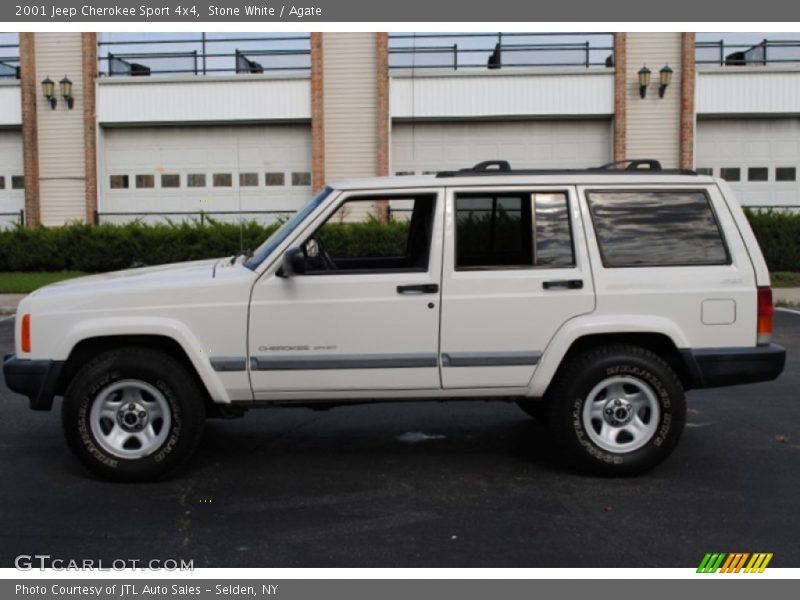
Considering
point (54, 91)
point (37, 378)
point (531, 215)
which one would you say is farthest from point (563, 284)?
point (54, 91)

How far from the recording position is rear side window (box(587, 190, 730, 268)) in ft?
19.3

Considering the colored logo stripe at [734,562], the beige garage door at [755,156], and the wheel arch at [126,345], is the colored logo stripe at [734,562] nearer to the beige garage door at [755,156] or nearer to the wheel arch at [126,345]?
the wheel arch at [126,345]

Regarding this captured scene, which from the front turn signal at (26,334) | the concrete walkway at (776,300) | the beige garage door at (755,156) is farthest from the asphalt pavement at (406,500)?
the beige garage door at (755,156)

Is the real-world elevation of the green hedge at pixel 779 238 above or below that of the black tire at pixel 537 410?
above

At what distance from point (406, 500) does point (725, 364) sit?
221 centimetres

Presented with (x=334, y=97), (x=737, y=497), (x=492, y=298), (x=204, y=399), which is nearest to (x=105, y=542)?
(x=204, y=399)

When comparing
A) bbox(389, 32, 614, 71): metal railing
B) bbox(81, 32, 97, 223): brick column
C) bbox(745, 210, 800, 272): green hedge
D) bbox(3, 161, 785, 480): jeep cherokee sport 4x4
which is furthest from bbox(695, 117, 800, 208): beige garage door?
bbox(3, 161, 785, 480): jeep cherokee sport 4x4

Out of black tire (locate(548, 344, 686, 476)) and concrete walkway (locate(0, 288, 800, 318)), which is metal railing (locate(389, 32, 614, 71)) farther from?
black tire (locate(548, 344, 686, 476))

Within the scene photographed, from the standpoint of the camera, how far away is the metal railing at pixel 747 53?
86.2 ft

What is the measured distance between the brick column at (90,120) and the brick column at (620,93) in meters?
15.2

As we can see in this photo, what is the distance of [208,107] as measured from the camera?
2673 cm

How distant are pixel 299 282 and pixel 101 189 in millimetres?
23737

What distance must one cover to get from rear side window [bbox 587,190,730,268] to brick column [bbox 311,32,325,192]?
20828 millimetres

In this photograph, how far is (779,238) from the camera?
2334 centimetres
